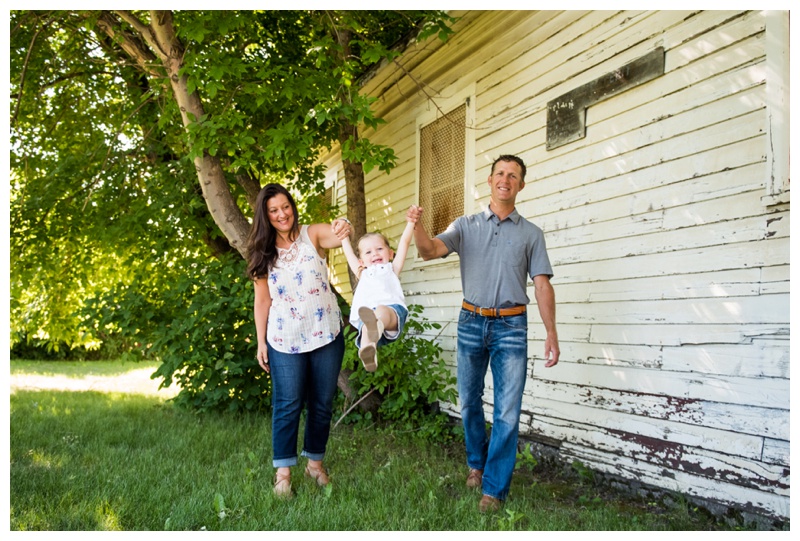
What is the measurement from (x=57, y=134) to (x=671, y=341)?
27.6 feet

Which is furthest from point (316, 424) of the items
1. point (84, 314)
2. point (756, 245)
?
point (84, 314)

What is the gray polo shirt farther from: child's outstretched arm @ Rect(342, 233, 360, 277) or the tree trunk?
the tree trunk

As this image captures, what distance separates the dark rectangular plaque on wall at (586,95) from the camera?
4344 millimetres

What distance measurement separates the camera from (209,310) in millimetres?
6984

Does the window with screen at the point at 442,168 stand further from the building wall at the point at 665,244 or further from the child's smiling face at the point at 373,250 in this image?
the child's smiling face at the point at 373,250

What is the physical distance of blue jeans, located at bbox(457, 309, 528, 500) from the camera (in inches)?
144

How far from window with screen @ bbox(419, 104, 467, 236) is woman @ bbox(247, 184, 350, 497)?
302cm

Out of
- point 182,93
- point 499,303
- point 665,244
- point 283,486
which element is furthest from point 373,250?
point 182,93

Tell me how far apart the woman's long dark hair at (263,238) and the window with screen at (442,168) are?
311 centimetres

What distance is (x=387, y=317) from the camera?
341 centimetres

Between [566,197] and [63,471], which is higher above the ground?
[566,197]
